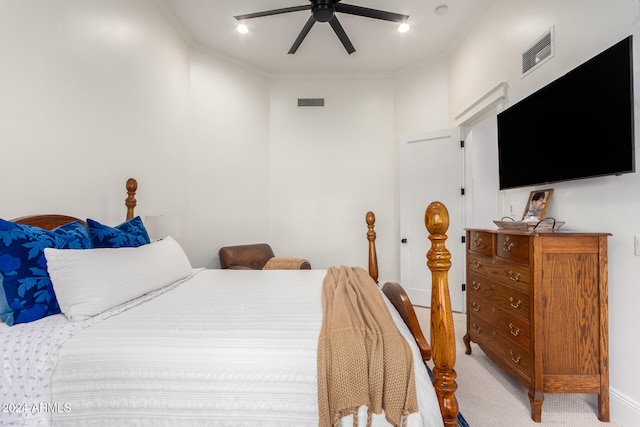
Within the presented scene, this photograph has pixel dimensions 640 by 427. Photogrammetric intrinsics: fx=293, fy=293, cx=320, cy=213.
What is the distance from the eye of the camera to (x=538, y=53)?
7.40ft

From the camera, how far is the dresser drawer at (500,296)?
1.80 m

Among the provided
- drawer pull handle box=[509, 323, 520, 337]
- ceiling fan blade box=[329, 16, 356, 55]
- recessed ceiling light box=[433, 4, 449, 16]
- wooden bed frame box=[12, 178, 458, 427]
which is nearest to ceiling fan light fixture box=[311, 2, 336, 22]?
ceiling fan blade box=[329, 16, 356, 55]

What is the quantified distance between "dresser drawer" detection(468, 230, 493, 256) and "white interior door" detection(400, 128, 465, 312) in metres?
1.15

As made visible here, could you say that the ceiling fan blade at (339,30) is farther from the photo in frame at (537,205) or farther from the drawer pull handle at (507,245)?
the drawer pull handle at (507,245)

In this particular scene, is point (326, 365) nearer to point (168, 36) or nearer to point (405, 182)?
point (405, 182)

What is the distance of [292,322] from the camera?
1.23m

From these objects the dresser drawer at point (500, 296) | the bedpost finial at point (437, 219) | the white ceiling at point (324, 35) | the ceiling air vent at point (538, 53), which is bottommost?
the dresser drawer at point (500, 296)

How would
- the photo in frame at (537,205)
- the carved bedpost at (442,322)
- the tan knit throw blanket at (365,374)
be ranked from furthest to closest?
the photo in frame at (537,205)
the carved bedpost at (442,322)
the tan knit throw blanket at (365,374)

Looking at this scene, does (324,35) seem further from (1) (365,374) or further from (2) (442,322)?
(1) (365,374)

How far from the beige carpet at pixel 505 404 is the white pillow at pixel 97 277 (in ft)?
6.58

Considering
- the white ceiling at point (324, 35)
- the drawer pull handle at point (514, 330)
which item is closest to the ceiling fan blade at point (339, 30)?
the white ceiling at point (324, 35)

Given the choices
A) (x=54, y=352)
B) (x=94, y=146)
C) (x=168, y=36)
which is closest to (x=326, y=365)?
(x=54, y=352)

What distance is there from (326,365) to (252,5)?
3357 millimetres

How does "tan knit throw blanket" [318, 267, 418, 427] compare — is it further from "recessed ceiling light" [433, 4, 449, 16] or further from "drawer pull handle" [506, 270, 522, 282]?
"recessed ceiling light" [433, 4, 449, 16]
